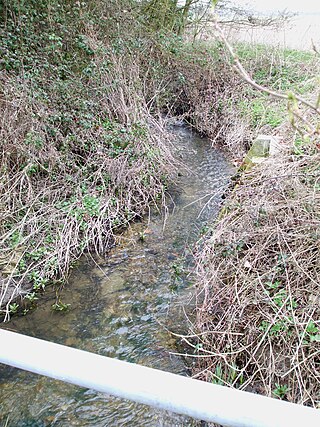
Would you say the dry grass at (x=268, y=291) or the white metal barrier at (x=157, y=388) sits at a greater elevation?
the white metal barrier at (x=157, y=388)

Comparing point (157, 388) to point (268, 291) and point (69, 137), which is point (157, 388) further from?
point (69, 137)

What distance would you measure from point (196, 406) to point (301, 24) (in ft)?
28.0

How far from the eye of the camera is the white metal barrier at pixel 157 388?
1.67ft

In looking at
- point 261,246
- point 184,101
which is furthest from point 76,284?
point 184,101

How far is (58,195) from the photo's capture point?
369 cm

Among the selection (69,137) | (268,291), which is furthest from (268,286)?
(69,137)

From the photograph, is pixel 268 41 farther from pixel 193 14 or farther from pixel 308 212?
pixel 308 212

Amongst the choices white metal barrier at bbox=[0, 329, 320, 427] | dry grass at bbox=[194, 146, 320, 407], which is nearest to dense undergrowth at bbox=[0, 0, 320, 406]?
dry grass at bbox=[194, 146, 320, 407]

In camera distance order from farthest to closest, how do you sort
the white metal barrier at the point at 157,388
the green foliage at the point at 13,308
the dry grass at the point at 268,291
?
the green foliage at the point at 13,308 < the dry grass at the point at 268,291 < the white metal barrier at the point at 157,388

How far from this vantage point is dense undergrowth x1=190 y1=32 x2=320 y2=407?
182 centimetres

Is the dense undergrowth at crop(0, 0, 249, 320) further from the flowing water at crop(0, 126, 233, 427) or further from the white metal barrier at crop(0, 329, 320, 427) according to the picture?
the white metal barrier at crop(0, 329, 320, 427)

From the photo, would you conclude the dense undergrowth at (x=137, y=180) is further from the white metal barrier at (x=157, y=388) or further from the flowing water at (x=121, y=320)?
the white metal barrier at (x=157, y=388)

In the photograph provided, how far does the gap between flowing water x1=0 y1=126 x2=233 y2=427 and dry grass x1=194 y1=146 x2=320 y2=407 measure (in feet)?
1.35

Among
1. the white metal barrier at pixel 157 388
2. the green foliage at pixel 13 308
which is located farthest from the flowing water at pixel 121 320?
the white metal barrier at pixel 157 388
